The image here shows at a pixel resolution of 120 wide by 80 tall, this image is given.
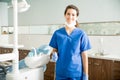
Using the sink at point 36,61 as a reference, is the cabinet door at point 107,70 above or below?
below

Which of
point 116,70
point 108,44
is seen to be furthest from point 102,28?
point 116,70

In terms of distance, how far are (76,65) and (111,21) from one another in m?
2.39

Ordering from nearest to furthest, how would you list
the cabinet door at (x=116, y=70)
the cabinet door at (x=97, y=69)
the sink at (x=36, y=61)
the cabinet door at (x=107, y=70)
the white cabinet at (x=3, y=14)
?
the sink at (x=36, y=61) < the cabinet door at (x=116, y=70) < the cabinet door at (x=107, y=70) < the cabinet door at (x=97, y=69) < the white cabinet at (x=3, y=14)

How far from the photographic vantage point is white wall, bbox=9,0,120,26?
4136 mm

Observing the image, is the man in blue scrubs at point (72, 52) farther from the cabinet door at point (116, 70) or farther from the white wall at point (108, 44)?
the white wall at point (108, 44)

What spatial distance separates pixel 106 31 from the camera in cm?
425

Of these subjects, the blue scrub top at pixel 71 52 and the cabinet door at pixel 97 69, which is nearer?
the blue scrub top at pixel 71 52

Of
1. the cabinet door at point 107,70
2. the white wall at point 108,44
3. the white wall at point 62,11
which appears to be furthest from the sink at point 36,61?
the white wall at point 62,11

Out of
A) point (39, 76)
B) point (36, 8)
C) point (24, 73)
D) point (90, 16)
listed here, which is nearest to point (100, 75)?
point (90, 16)

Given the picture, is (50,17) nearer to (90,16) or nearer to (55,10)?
(55,10)

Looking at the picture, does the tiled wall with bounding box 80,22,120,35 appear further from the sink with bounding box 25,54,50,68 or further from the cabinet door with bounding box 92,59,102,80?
the sink with bounding box 25,54,50,68

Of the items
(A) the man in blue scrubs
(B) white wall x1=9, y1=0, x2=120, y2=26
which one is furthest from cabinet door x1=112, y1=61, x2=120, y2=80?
(A) the man in blue scrubs

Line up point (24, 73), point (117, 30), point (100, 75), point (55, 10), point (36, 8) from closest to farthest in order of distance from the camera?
point (24, 73), point (100, 75), point (117, 30), point (55, 10), point (36, 8)

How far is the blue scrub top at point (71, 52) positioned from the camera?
6.69 ft
